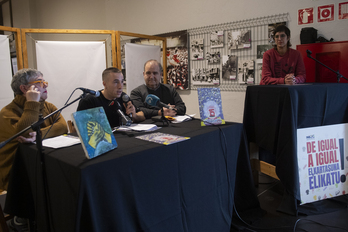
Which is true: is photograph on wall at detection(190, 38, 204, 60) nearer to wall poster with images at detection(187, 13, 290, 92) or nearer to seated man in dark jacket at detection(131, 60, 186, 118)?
wall poster with images at detection(187, 13, 290, 92)

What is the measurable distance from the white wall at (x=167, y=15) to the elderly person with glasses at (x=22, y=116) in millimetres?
2565

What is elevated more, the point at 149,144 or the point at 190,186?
the point at 149,144

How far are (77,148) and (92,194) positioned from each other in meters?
0.37

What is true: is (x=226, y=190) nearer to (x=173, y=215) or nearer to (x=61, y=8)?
A: (x=173, y=215)

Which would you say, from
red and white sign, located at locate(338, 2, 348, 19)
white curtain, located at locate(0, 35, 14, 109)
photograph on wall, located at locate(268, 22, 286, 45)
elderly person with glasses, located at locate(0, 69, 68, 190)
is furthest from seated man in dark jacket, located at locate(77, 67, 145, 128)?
red and white sign, located at locate(338, 2, 348, 19)

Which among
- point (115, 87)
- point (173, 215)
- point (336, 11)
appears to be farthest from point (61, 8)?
point (173, 215)

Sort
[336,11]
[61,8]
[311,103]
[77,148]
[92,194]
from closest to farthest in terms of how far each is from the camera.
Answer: [92,194]
[77,148]
[311,103]
[336,11]
[61,8]

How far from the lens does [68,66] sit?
3.34 m

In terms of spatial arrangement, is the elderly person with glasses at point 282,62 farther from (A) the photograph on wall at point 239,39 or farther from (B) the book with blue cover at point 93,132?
(B) the book with blue cover at point 93,132

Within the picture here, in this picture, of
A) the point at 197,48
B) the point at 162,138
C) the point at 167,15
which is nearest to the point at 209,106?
the point at 162,138

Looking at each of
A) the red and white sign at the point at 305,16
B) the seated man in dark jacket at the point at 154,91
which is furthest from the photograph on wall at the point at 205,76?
the red and white sign at the point at 305,16

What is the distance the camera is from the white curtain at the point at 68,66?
321cm

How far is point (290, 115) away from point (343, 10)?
162cm

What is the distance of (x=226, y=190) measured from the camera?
1.98m
